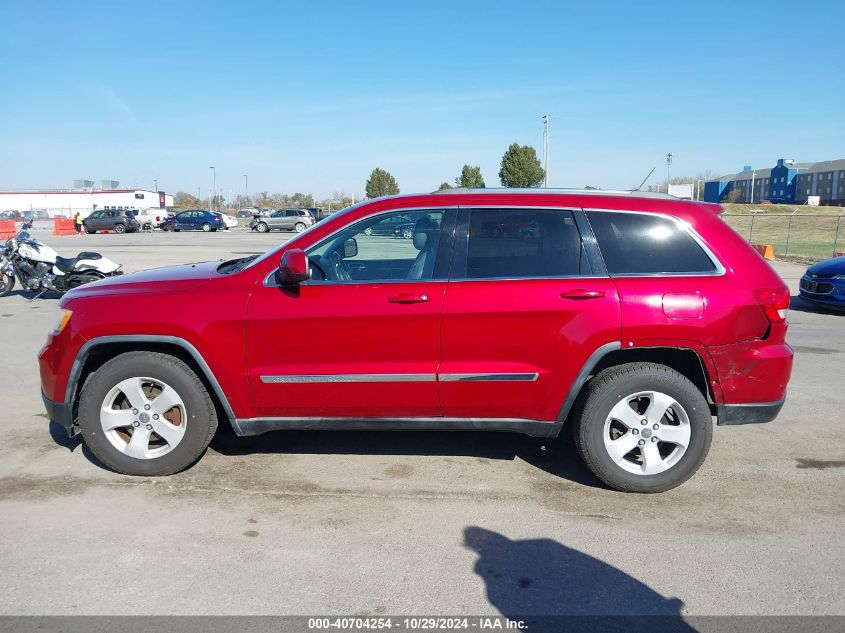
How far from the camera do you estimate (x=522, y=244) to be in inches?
171

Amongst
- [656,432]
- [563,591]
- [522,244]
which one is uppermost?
[522,244]

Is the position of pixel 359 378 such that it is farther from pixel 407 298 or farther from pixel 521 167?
pixel 521 167

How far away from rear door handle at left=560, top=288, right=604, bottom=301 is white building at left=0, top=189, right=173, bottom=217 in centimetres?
8949

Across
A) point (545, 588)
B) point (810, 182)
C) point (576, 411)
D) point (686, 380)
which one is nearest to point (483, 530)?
point (545, 588)

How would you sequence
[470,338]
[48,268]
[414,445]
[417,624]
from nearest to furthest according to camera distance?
1. [417,624]
2. [470,338]
3. [414,445]
4. [48,268]

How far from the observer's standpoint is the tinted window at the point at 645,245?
13.9ft

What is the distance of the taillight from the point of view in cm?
418

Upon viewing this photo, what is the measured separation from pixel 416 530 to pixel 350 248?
6.01ft

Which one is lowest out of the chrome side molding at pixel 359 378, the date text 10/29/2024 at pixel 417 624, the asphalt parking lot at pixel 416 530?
the date text 10/29/2024 at pixel 417 624

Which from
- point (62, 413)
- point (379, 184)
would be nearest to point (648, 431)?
point (62, 413)

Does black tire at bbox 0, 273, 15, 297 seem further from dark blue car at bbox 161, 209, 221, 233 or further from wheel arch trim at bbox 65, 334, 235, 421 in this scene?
dark blue car at bbox 161, 209, 221, 233

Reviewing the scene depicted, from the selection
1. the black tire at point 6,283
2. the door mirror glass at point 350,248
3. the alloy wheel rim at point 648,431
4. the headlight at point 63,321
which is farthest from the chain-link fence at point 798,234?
the headlight at point 63,321

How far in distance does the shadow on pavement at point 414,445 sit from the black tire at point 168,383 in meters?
0.61

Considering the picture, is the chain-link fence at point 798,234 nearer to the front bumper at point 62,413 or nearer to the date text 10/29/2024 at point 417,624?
the date text 10/29/2024 at point 417,624
